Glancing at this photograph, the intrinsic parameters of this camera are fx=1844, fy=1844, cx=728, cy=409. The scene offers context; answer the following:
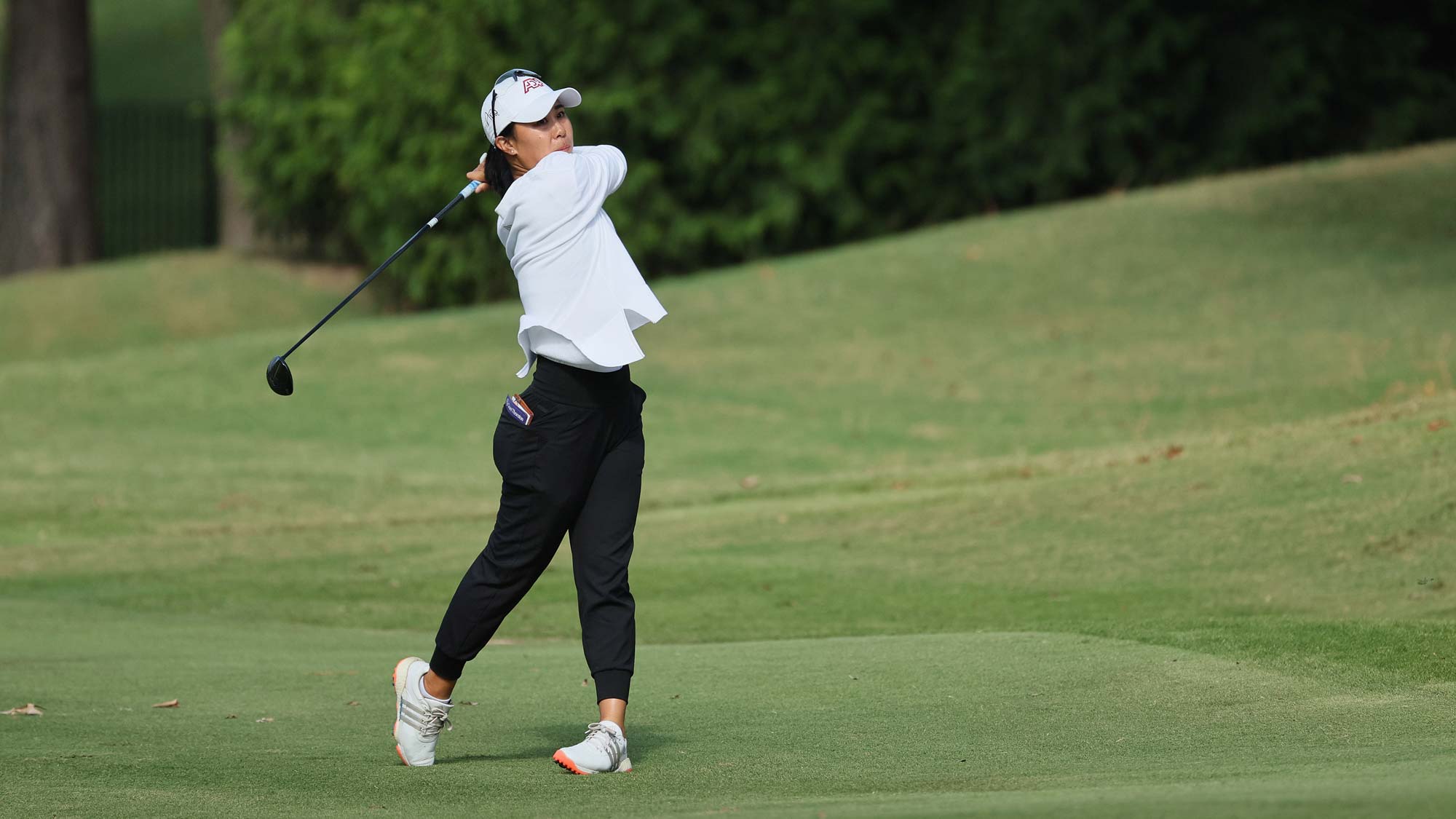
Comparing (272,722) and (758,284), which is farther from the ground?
(272,722)

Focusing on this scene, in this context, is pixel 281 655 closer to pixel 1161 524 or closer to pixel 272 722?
pixel 272 722

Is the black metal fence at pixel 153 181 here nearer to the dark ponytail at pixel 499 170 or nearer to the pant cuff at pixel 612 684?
the dark ponytail at pixel 499 170

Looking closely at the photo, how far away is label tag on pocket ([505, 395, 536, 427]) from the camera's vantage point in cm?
515

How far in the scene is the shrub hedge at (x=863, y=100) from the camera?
20.1 meters

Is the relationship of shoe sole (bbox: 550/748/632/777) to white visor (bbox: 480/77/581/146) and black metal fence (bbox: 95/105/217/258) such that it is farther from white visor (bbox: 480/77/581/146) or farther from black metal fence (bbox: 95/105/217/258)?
black metal fence (bbox: 95/105/217/258)

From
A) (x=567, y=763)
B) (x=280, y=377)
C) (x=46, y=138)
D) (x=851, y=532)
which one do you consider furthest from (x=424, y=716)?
(x=46, y=138)

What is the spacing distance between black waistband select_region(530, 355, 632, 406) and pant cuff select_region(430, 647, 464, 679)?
0.83 meters

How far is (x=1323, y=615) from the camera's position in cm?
791

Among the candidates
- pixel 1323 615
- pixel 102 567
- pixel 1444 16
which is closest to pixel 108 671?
pixel 102 567

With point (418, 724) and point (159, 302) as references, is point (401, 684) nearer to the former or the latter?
point (418, 724)

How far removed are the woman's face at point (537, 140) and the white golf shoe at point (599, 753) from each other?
1628 mm

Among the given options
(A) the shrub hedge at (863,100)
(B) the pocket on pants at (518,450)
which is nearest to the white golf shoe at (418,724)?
(B) the pocket on pants at (518,450)

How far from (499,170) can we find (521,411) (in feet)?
2.46

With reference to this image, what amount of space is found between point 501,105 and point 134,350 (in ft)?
48.9
